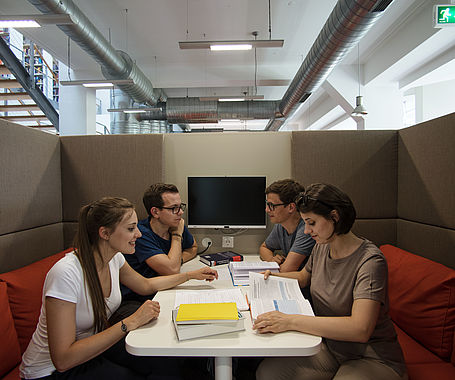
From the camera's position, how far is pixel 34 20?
Result: 2.93 metres

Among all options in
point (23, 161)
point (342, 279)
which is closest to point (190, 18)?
point (23, 161)

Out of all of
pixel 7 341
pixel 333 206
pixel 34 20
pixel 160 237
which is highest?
pixel 34 20

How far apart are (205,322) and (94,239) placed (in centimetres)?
58

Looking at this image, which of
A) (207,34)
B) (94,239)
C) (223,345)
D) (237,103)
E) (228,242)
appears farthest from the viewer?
(237,103)

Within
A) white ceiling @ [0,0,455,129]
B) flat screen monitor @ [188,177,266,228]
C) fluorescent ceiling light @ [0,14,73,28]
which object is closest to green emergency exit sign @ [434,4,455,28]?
white ceiling @ [0,0,455,129]

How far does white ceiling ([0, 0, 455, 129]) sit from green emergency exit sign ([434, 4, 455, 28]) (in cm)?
132

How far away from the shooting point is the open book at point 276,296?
3.90ft

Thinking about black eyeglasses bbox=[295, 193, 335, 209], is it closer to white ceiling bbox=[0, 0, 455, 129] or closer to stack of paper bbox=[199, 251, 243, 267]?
stack of paper bbox=[199, 251, 243, 267]

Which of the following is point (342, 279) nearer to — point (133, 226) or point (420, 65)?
point (133, 226)

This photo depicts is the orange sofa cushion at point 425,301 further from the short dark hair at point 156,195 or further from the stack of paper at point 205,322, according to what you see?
the short dark hair at point 156,195

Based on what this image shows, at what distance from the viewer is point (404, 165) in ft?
6.95

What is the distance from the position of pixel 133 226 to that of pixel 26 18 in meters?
3.01

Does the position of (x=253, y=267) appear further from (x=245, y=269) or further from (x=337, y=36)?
(x=337, y=36)

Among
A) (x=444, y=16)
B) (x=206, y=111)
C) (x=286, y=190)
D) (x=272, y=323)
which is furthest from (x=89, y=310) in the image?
(x=206, y=111)
